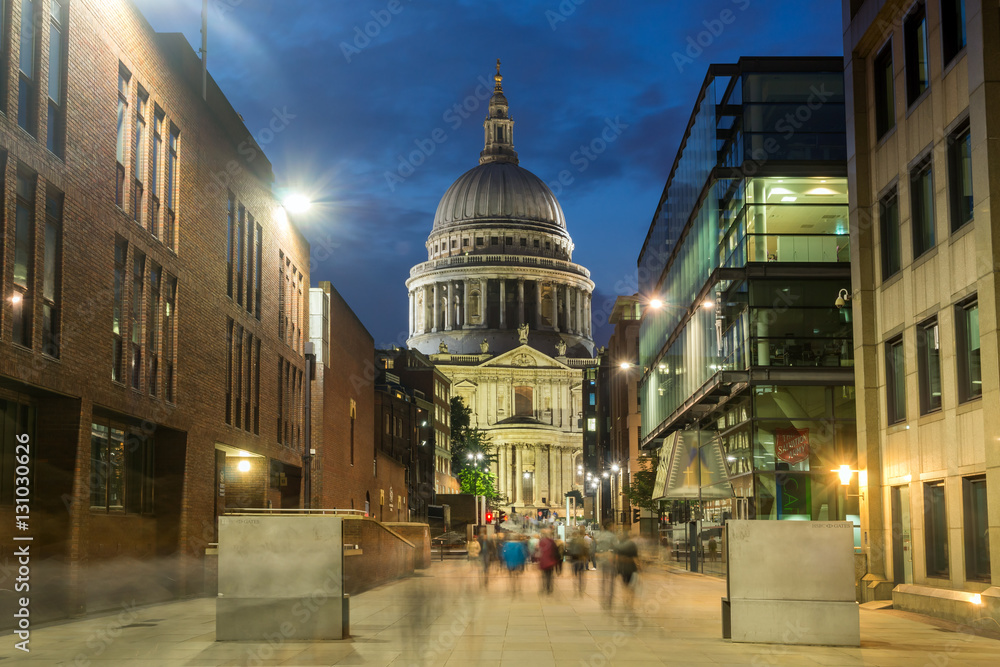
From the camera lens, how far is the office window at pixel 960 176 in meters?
23.1

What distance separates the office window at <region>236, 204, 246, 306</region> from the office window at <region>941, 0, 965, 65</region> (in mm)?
20544

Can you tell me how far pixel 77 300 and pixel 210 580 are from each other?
11.3 meters

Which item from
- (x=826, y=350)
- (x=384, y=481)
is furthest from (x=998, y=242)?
(x=384, y=481)

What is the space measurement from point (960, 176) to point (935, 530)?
288 inches

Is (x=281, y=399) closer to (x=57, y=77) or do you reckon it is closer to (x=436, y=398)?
(x=57, y=77)

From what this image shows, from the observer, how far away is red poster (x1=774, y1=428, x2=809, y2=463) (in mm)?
37594

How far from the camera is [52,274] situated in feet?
70.0

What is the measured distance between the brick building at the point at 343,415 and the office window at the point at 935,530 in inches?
1038

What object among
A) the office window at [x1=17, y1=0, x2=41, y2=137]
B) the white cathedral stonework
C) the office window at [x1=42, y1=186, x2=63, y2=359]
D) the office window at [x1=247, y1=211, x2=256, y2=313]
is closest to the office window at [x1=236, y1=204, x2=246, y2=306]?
the office window at [x1=247, y1=211, x2=256, y2=313]

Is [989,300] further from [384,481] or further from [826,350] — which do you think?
[384,481]

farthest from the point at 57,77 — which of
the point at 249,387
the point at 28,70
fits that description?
the point at 249,387

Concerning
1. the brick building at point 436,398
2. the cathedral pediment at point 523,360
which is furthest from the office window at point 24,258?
the cathedral pediment at point 523,360

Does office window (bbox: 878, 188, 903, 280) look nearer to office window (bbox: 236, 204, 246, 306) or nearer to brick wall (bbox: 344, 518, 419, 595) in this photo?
brick wall (bbox: 344, 518, 419, 595)

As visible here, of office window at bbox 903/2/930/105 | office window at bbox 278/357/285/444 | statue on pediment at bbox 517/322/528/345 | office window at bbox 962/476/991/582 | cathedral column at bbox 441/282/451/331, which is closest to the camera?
office window at bbox 962/476/991/582
